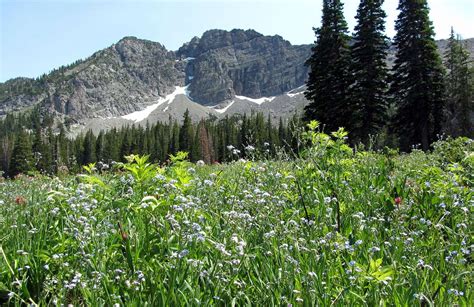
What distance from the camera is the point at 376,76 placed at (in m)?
32.4

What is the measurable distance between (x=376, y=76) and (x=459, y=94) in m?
16.4

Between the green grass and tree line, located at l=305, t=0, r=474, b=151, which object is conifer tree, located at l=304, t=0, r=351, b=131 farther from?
the green grass

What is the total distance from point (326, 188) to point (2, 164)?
135330 millimetres

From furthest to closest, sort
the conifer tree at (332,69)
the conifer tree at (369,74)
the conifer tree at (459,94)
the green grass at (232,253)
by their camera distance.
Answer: the conifer tree at (459,94), the conifer tree at (332,69), the conifer tree at (369,74), the green grass at (232,253)

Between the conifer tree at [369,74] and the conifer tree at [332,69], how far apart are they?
926 millimetres

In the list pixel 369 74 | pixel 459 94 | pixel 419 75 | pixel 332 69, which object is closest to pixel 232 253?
pixel 369 74

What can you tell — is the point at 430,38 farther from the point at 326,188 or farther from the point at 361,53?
the point at 326,188

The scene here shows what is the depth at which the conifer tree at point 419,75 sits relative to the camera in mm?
32938

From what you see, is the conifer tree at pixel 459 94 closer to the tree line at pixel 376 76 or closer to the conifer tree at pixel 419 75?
the conifer tree at pixel 419 75

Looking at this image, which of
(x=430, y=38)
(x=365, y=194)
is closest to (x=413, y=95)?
(x=430, y=38)

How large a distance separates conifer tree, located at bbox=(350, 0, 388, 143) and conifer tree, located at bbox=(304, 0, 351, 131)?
3.04 feet

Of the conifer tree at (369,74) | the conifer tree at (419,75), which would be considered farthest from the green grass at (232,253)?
the conifer tree at (419,75)

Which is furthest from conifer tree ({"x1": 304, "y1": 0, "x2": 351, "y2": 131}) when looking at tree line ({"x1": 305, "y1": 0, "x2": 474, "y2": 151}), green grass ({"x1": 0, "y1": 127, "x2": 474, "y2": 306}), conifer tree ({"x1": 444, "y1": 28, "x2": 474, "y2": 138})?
green grass ({"x1": 0, "y1": 127, "x2": 474, "y2": 306})

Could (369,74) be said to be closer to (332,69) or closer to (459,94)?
(332,69)
